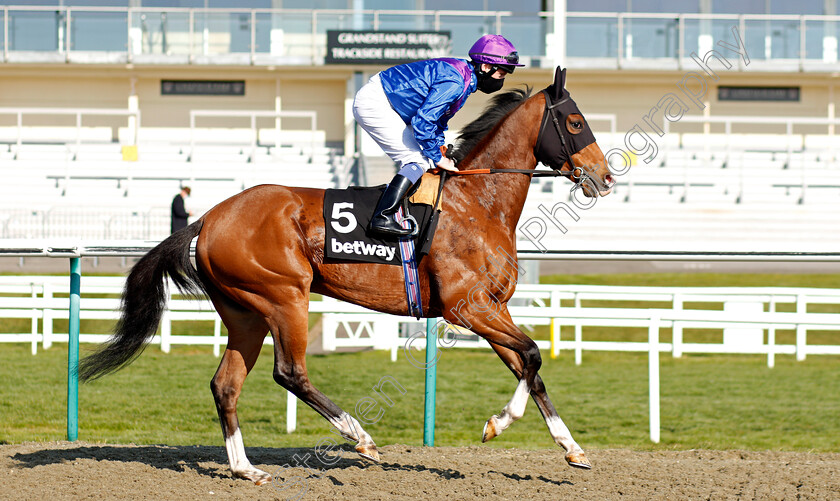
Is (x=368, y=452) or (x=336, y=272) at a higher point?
(x=336, y=272)

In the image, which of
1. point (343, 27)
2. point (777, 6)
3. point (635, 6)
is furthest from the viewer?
point (777, 6)

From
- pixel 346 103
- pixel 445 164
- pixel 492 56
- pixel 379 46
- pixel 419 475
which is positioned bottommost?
pixel 419 475

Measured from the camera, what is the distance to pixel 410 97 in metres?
4.16

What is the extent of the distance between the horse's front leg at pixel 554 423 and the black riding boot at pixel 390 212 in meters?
0.69

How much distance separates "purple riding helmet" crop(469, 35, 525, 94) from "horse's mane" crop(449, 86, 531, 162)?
145mm

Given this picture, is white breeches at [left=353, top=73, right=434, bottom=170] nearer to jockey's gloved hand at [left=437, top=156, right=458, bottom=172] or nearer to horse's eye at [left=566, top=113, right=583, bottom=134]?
jockey's gloved hand at [left=437, top=156, right=458, bottom=172]

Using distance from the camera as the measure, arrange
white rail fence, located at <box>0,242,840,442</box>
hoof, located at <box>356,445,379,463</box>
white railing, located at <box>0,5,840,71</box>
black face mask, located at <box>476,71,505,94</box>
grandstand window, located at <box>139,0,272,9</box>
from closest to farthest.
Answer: hoof, located at <box>356,445,379,463</box>, black face mask, located at <box>476,71,505,94</box>, white rail fence, located at <box>0,242,840,442</box>, white railing, located at <box>0,5,840,71</box>, grandstand window, located at <box>139,0,272,9</box>

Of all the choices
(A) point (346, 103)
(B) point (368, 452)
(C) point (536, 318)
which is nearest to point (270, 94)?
(A) point (346, 103)

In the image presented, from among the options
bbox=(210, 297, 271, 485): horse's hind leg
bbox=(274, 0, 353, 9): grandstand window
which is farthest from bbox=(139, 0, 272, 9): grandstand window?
bbox=(210, 297, 271, 485): horse's hind leg

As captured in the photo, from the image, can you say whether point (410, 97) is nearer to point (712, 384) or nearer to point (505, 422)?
point (505, 422)

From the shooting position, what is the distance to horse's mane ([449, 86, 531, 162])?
4352mm

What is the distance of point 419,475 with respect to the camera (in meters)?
4.07

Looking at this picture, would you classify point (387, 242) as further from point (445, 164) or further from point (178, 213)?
point (178, 213)

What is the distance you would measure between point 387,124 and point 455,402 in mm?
3049
